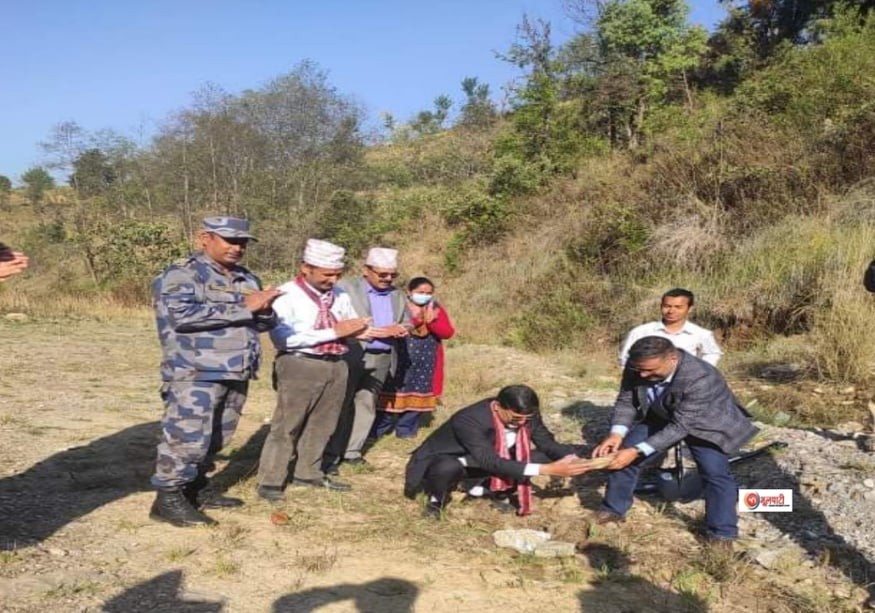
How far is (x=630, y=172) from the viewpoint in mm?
15547

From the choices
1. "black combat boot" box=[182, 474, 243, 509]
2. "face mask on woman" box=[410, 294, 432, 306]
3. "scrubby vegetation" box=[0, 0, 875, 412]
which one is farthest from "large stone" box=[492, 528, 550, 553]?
"scrubby vegetation" box=[0, 0, 875, 412]

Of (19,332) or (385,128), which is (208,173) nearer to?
(385,128)

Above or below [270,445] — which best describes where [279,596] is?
below

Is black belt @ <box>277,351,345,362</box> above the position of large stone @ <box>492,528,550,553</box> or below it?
above

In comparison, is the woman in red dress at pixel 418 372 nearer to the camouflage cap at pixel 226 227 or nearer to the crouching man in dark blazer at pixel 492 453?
the crouching man in dark blazer at pixel 492 453

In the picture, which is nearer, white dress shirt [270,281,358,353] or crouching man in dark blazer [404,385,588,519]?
crouching man in dark blazer [404,385,588,519]

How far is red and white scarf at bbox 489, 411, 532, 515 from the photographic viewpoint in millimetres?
4355

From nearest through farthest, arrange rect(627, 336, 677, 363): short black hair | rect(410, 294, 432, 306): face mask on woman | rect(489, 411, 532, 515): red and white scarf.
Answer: rect(627, 336, 677, 363): short black hair
rect(489, 411, 532, 515): red and white scarf
rect(410, 294, 432, 306): face mask on woman

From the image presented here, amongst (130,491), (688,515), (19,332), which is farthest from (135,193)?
(688,515)

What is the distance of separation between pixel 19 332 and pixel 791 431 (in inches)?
450

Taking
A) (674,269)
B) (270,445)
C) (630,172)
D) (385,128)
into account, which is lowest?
(270,445)

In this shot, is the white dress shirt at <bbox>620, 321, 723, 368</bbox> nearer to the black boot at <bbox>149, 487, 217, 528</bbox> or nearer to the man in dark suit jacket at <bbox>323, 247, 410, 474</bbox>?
the man in dark suit jacket at <bbox>323, 247, 410, 474</bbox>

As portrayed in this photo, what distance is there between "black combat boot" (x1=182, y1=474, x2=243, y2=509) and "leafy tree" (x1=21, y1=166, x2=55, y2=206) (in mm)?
28528

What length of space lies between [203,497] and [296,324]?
1.24 meters
